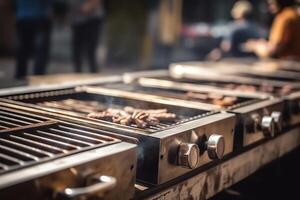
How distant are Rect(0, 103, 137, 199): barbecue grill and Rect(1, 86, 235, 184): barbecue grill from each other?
0.11m

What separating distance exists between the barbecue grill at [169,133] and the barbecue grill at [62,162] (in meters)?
0.11

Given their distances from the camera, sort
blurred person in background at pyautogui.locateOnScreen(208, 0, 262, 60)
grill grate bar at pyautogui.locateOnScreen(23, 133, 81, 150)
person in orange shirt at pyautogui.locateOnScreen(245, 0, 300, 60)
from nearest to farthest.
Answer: grill grate bar at pyautogui.locateOnScreen(23, 133, 81, 150) → person in orange shirt at pyautogui.locateOnScreen(245, 0, 300, 60) → blurred person in background at pyautogui.locateOnScreen(208, 0, 262, 60)

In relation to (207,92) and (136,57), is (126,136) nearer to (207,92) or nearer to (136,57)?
(207,92)

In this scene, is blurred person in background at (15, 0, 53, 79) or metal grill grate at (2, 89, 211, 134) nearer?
metal grill grate at (2, 89, 211, 134)

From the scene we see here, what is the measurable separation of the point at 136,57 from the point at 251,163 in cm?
948

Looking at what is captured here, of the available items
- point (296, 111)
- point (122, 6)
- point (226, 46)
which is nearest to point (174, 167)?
point (296, 111)

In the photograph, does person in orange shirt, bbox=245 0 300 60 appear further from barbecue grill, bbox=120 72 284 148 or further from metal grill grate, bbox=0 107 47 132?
metal grill grate, bbox=0 107 47 132

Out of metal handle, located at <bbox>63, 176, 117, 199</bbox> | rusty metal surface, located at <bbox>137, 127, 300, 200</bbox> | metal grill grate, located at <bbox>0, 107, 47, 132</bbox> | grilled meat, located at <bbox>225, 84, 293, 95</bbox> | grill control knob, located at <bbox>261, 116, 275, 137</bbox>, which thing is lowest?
rusty metal surface, located at <bbox>137, 127, 300, 200</bbox>

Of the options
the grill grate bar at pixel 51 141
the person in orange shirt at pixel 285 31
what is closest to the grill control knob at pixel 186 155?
the grill grate bar at pixel 51 141

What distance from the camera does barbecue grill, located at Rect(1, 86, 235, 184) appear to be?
136 cm

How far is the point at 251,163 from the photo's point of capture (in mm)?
2051

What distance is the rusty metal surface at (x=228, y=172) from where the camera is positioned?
149 centimetres

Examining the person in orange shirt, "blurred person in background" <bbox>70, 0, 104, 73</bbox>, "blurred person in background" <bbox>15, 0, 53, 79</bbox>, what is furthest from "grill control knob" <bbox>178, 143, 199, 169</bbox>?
"blurred person in background" <bbox>70, 0, 104, 73</bbox>

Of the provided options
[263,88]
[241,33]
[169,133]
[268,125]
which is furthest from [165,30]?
[169,133]
